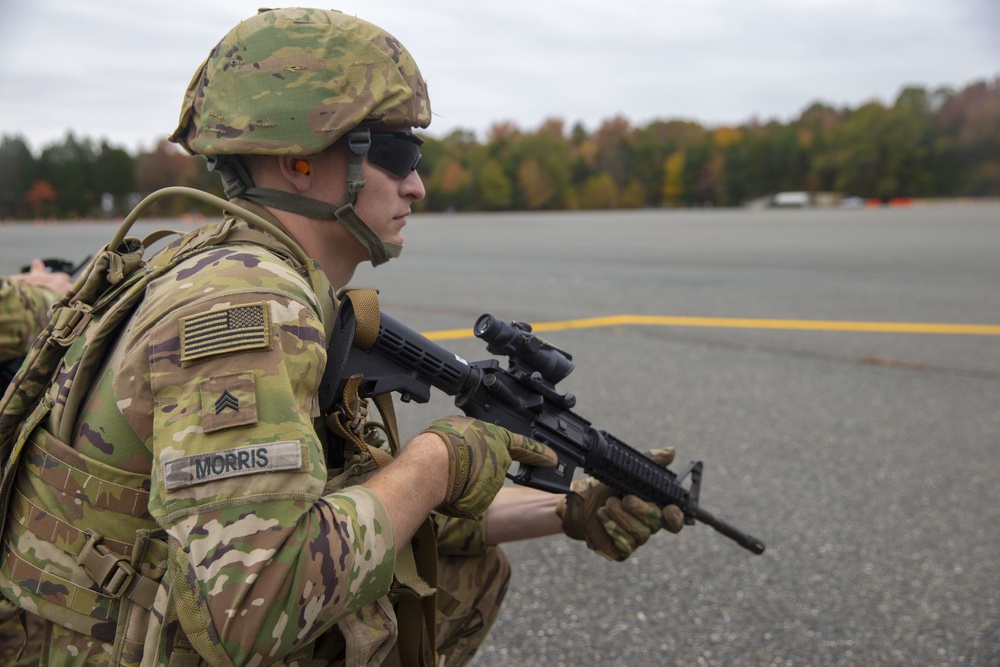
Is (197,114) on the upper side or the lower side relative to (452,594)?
upper

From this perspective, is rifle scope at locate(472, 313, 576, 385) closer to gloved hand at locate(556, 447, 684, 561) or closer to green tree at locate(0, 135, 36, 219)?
gloved hand at locate(556, 447, 684, 561)

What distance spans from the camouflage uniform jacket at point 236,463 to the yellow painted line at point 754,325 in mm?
6147

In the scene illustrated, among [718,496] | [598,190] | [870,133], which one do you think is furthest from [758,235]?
[598,190]

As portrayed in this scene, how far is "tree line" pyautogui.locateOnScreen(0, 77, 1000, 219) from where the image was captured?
223 feet

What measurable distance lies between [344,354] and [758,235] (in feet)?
81.9

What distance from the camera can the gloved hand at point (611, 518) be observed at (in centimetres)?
262

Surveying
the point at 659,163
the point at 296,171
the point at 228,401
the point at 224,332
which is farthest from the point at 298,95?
the point at 659,163

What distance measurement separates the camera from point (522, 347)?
2188mm

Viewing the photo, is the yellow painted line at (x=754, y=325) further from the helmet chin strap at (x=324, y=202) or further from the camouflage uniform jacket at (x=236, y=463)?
the camouflage uniform jacket at (x=236, y=463)

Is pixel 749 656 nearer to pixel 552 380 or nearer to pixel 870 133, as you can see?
pixel 552 380

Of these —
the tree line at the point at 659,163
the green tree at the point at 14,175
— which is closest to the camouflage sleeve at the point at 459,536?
the tree line at the point at 659,163

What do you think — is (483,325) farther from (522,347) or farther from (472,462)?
(472,462)

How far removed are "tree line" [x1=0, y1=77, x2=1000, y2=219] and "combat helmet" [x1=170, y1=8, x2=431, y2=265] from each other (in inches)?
2078

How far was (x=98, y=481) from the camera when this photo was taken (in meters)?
1.62
